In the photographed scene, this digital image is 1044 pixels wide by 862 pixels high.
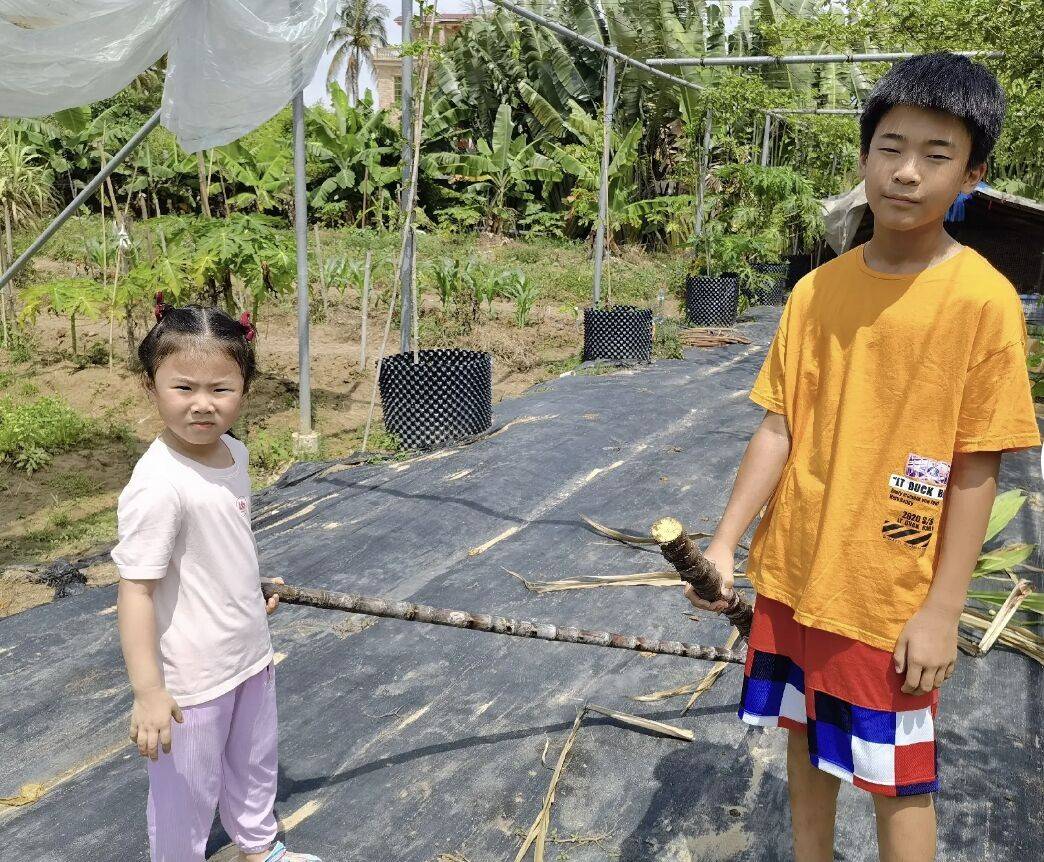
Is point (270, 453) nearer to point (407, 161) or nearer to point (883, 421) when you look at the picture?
point (407, 161)

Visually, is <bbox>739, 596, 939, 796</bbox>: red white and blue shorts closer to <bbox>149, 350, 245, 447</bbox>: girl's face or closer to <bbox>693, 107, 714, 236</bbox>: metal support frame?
<bbox>149, 350, 245, 447</bbox>: girl's face

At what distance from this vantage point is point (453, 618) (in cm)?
193

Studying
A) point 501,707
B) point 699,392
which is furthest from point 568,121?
point 501,707

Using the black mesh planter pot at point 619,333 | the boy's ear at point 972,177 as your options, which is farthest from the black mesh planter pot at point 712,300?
the boy's ear at point 972,177

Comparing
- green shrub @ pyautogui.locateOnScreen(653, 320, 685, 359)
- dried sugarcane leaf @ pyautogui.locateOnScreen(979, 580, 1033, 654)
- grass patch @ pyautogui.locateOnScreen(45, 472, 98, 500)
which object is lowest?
grass patch @ pyautogui.locateOnScreen(45, 472, 98, 500)

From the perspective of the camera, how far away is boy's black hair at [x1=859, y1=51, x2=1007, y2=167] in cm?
128

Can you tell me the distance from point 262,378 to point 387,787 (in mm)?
5990

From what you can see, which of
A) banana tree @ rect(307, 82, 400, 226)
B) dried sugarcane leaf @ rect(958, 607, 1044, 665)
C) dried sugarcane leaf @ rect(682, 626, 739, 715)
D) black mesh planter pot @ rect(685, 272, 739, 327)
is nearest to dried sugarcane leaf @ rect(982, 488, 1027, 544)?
dried sugarcane leaf @ rect(958, 607, 1044, 665)

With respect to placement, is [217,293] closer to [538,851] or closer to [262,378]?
[262,378]

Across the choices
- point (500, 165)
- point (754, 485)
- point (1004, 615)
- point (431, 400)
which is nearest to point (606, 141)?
point (431, 400)

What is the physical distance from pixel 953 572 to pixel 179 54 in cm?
341

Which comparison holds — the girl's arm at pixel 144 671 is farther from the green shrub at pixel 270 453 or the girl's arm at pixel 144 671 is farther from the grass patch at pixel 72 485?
the grass patch at pixel 72 485

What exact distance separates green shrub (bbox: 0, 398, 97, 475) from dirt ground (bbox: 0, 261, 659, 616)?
106 millimetres

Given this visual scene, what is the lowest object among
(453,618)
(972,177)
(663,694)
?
(663,694)
